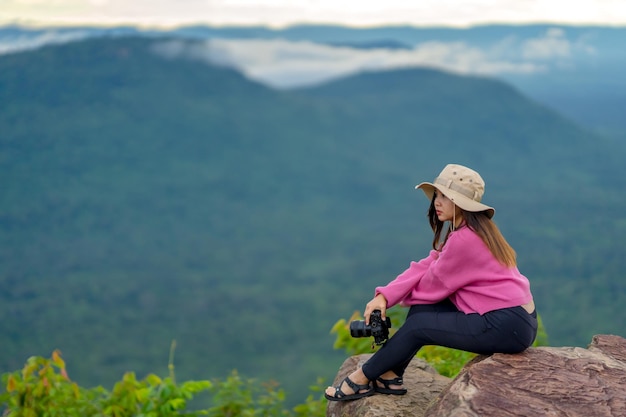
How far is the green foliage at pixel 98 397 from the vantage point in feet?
21.8

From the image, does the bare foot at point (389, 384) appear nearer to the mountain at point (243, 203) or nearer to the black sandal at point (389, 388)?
the black sandal at point (389, 388)

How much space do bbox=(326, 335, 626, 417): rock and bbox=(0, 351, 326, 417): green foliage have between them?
1768mm

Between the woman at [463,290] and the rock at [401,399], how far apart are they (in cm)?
27

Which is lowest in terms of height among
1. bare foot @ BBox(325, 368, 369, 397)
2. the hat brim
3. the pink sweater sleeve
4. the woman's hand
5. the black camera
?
bare foot @ BBox(325, 368, 369, 397)

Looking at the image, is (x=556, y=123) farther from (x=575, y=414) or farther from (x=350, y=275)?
(x=575, y=414)

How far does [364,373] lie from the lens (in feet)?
15.6

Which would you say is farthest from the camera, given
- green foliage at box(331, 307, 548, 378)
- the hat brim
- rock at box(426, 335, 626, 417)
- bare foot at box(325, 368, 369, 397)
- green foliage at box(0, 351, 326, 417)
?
green foliage at box(0, 351, 326, 417)

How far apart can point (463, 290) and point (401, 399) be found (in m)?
0.87

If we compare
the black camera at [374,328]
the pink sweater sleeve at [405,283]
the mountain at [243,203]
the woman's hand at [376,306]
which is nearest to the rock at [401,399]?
the black camera at [374,328]

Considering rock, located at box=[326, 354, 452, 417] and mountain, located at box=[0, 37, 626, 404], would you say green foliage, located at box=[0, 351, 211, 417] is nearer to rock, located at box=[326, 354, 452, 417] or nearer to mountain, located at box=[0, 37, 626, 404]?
rock, located at box=[326, 354, 452, 417]

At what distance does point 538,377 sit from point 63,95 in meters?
100

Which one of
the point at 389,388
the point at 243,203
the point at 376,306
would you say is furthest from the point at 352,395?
the point at 243,203

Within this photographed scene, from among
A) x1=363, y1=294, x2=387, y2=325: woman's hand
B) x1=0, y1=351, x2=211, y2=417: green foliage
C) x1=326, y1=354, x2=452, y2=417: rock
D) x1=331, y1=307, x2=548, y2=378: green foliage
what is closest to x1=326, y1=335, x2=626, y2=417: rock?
x1=326, y1=354, x2=452, y2=417: rock

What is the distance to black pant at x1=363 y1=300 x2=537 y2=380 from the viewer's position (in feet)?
14.6
